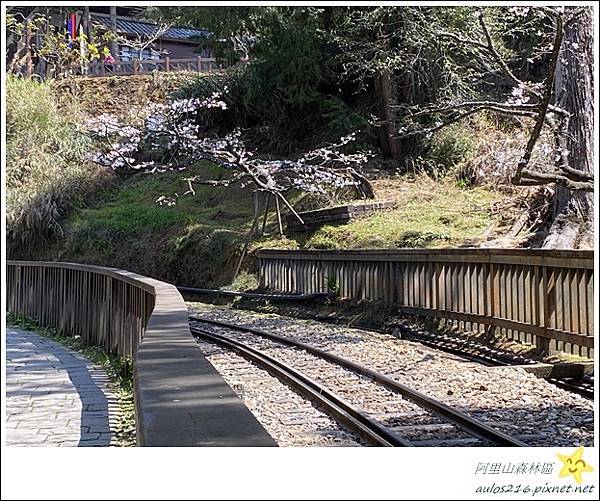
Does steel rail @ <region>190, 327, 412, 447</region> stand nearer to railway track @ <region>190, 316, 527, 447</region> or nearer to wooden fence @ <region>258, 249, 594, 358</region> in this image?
railway track @ <region>190, 316, 527, 447</region>

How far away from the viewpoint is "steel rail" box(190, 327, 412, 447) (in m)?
5.36

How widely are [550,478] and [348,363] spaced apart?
18.2 ft

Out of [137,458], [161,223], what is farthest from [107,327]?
[161,223]

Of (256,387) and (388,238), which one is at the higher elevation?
(388,238)

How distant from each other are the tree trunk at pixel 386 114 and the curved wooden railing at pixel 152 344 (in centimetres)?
1086

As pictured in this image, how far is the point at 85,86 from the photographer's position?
31.1 metres

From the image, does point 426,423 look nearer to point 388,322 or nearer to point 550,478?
point 550,478

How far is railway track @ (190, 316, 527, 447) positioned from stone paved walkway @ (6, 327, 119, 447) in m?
1.79

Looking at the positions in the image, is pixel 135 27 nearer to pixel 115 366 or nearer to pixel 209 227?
pixel 209 227

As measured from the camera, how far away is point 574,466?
317 centimetres

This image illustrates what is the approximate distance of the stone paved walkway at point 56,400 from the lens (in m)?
5.65

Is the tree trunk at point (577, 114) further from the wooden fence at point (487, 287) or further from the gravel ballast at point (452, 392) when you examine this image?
the gravel ballast at point (452, 392)

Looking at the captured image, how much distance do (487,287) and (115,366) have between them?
4.59 m

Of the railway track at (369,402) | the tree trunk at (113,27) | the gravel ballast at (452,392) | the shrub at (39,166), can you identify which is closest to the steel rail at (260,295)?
the gravel ballast at (452,392)
